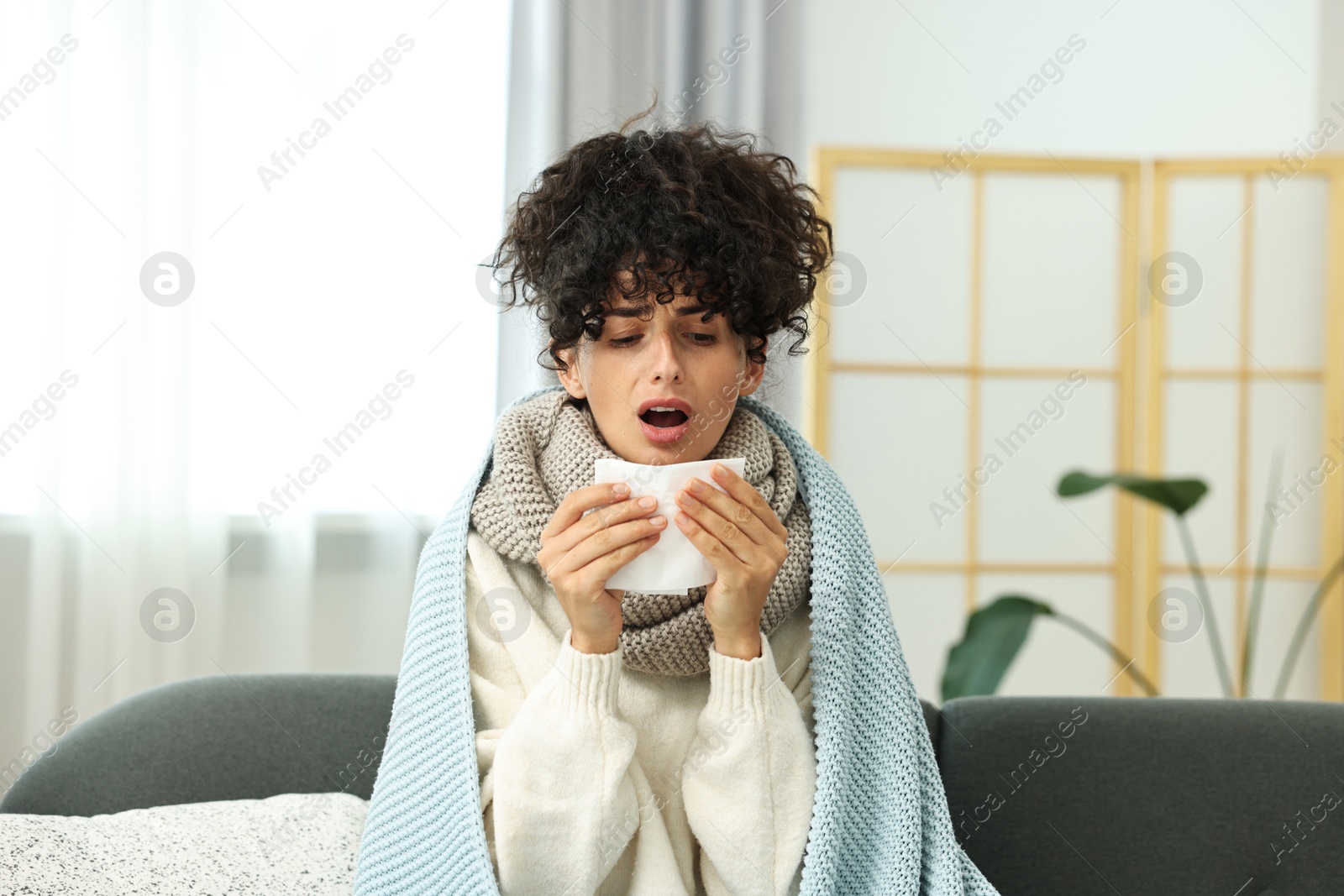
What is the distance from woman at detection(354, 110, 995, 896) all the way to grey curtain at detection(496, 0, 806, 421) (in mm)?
1472

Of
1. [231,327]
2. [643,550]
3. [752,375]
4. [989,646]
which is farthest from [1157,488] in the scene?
[231,327]

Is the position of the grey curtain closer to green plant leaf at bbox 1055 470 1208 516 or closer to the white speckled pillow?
green plant leaf at bbox 1055 470 1208 516

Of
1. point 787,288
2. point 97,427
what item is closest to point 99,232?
point 97,427

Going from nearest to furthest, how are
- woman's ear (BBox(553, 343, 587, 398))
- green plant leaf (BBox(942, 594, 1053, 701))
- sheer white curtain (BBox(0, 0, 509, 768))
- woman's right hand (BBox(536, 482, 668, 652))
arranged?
woman's right hand (BBox(536, 482, 668, 652)) → woman's ear (BBox(553, 343, 587, 398)) → green plant leaf (BBox(942, 594, 1053, 701)) → sheer white curtain (BBox(0, 0, 509, 768))

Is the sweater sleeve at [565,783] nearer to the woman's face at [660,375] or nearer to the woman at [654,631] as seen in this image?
the woman at [654,631]

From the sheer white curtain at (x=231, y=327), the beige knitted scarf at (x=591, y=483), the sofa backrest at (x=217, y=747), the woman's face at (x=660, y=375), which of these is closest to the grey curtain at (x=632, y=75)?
the sheer white curtain at (x=231, y=327)

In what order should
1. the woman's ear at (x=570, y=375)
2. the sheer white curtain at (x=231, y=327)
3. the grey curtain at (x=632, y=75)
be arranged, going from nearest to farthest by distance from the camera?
1. the woman's ear at (x=570, y=375)
2. the sheer white curtain at (x=231, y=327)
3. the grey curtain at (x=632, y=75)

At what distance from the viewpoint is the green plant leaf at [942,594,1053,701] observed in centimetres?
239

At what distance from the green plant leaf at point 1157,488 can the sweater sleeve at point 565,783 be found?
1.70m

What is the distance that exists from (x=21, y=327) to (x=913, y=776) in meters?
2.45

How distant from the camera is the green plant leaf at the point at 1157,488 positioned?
242 cm

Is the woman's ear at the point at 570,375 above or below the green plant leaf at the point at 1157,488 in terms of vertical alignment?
above

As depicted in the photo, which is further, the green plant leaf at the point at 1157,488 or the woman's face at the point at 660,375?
the green plant leaf at the point at 1157,488

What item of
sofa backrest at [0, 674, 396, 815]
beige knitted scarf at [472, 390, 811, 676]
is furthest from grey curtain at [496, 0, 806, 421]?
beige knitted scarf at [472, 390, 811, 676]
